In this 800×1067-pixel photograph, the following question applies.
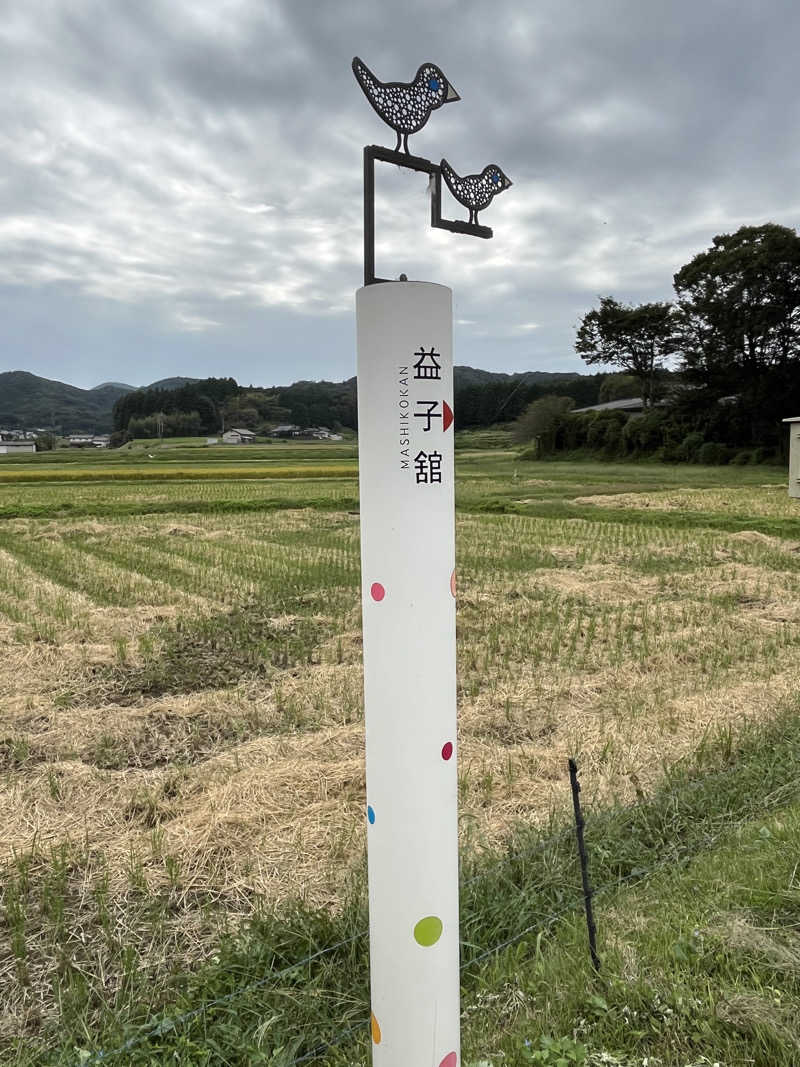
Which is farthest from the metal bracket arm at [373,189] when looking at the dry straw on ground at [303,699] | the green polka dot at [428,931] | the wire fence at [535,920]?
the dry straw on ground at [303,699]

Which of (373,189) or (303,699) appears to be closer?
(373,189)

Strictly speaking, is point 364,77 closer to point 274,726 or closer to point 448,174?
point 448,174

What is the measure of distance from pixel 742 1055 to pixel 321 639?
18.7ft

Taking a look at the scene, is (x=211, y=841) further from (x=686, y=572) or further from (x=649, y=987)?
(x=686, y=572)

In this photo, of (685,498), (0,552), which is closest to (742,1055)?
(0,552)

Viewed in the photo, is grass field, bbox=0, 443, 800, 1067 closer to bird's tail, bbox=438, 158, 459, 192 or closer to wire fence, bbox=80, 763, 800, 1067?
wire fence, bbox=80, 763, 800, 1067

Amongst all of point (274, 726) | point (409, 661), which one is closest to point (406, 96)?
point (409, 661)

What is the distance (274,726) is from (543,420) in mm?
36914

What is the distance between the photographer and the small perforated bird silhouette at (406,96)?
186 cm

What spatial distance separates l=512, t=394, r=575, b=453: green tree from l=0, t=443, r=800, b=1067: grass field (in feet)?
86.7

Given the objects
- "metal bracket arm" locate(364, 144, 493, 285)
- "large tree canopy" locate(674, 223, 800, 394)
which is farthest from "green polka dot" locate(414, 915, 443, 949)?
"large tree canopy" locate(674, 223, 800, 394)

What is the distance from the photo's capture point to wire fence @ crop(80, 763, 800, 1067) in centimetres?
237

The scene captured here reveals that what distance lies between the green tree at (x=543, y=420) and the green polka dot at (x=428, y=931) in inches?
1534

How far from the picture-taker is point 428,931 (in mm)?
1896
